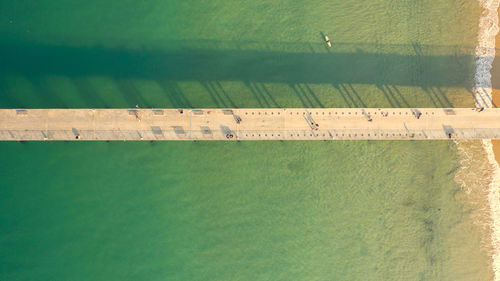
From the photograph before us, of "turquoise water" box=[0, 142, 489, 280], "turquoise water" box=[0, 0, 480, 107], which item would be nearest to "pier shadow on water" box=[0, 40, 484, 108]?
"turquoise water" box=[0, 0, 480, 107]

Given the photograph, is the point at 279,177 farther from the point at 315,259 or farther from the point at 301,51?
the point at 301,51

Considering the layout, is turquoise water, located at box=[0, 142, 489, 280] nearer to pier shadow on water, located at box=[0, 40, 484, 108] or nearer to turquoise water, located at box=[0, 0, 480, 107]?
pier shadow on water, located at box=[0, 40, 484, 108]

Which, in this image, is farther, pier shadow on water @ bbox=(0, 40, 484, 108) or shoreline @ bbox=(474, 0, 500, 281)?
shoreline @ bbox=(474, 0, 500, 281)

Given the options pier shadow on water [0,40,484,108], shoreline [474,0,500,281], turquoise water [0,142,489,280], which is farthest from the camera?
shoreline [474,0,500,281]

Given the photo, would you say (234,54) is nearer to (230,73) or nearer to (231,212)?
(230,73)

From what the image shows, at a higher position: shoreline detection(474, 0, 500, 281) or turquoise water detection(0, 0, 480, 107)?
turquoise water detection(0, 0, 480, 107)

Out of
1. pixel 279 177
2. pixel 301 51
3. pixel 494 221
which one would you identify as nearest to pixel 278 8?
pixel 301 51
